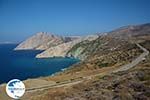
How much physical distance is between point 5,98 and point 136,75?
18.9 meters

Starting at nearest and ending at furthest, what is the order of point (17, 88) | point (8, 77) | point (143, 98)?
point (17, 88)
point (143, 98)
point (8, 77)

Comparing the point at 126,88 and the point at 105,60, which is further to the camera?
the point at 105,60

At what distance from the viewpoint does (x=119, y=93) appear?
113 ft

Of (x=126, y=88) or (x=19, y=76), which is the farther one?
(x=19, y=76)

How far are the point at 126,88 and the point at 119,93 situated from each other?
7.40 ft

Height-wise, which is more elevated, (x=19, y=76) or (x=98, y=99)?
(x=98, y=99)

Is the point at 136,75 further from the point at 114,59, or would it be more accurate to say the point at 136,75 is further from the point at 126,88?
the point at 114,59

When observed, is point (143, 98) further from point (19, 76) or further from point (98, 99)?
point (19, 76)

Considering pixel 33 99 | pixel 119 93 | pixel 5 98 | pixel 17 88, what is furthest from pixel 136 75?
pixel 17 88

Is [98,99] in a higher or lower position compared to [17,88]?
lower

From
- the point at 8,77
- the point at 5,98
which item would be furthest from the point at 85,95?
the point at 8,77

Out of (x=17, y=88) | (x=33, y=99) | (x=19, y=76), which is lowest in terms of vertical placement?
(x=19, y=76)

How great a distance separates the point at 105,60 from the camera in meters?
151

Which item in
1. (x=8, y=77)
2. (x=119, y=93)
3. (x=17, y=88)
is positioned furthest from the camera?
(x=8, y=77)
